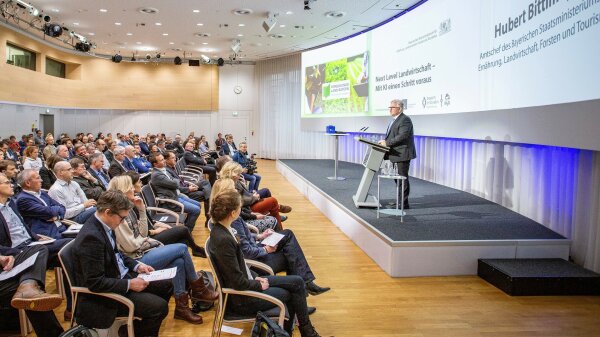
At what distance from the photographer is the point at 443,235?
16.6 ft

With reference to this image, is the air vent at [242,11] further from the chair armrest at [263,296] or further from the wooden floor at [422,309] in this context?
the chair armrest at [263,296]

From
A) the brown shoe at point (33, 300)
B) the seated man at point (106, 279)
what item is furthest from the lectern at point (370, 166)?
the brown shoe at point (33, 300)

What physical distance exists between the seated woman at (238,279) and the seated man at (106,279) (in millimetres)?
466

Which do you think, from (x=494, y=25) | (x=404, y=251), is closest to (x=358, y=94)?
(x=494, y=25)

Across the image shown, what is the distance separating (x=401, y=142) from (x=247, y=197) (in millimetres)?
2309

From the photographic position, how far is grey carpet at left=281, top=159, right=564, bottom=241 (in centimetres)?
512

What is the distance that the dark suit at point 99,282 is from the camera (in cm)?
271

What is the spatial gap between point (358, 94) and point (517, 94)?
6.36 meters

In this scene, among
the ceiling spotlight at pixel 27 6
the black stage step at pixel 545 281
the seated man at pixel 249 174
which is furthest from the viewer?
the ceiling spotlight at pixel 27 6

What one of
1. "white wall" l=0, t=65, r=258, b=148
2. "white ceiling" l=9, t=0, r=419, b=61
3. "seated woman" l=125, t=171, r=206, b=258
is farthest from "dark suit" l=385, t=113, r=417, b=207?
"white wall" l=0, t=65, r=258, b=148

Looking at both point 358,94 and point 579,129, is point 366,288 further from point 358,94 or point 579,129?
point 358,94

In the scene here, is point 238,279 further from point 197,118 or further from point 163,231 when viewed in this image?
point 197,118

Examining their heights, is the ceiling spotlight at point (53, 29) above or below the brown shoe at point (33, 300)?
above

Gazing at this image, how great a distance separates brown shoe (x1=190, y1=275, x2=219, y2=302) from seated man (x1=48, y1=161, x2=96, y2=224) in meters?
1.71
